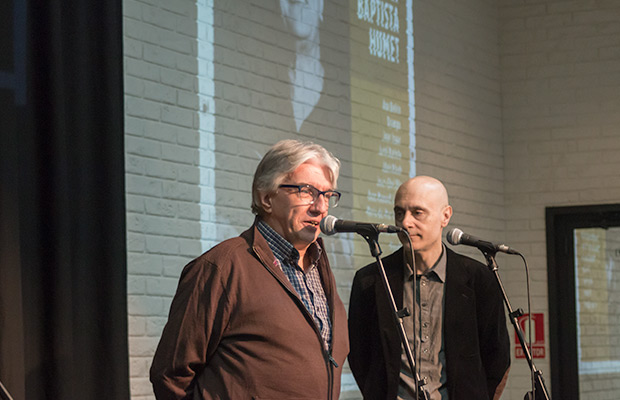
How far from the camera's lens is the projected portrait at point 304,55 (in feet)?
17.0

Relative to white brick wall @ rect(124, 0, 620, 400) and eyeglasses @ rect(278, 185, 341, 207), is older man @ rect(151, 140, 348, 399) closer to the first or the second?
eyeglasses @ rect(278, 185, 341, 207)

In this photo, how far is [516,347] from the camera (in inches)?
269

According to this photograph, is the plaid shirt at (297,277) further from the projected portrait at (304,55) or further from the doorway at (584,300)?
the doorway at (584,300)

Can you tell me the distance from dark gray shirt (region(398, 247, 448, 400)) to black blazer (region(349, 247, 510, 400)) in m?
0.03

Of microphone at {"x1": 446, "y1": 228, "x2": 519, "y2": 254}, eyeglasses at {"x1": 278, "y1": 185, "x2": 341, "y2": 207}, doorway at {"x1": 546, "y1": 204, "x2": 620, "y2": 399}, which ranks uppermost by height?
eyeglasses at {"x1": 278, "y1": 185, "x2": 341, "y2": 207}

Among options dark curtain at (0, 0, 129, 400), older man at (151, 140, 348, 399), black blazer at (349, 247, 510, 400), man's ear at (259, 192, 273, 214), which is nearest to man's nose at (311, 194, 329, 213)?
older man at (151, 140, 348, 399)

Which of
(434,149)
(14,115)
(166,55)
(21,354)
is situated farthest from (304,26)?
(21,354)

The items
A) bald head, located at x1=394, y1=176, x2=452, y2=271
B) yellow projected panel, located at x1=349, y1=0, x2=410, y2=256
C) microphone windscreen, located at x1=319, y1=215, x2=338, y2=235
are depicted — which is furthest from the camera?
yellow projected panel, located at x1=349, y1=0, x2=410, y2=256

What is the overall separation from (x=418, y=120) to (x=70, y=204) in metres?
3.24

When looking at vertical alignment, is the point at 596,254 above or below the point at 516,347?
above

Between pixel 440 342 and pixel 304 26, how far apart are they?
244 centimetres

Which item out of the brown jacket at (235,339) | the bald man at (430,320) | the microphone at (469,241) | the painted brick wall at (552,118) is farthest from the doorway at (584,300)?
the brown jacket at (235,339)

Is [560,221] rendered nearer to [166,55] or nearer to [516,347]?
[516,347]

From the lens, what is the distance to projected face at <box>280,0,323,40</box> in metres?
5.17
